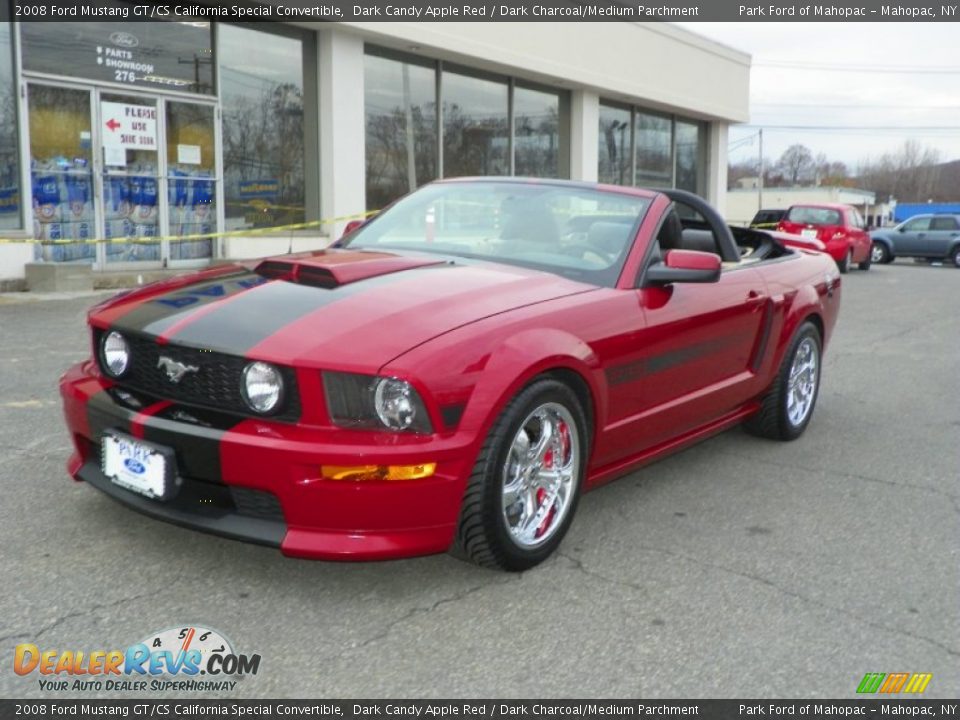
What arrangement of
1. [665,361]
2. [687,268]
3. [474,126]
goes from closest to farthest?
[687,268], [665,361], [474,126]

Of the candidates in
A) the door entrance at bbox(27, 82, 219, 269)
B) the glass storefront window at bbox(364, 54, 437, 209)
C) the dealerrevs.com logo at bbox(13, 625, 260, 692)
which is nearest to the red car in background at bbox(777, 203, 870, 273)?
the glass storefront window at bbox(364, 54, 437, 209)

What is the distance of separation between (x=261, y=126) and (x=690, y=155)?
1515cm

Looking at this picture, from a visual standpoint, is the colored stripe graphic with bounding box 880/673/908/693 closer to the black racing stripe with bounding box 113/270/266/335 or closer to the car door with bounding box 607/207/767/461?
the car door with bounding box 607/207/767/461

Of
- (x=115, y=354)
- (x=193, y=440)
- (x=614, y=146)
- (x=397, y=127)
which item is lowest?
(x=193, y=440)

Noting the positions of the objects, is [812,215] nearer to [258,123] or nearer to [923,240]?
[923,240]

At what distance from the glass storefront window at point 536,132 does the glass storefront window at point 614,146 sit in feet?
4.92

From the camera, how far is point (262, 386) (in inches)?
115

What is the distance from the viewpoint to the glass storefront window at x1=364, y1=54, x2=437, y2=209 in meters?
15.8

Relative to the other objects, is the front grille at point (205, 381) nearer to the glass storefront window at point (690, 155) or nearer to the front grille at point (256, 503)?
the front grille at point (256, 503)

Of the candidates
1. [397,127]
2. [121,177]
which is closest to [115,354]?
[121,177]

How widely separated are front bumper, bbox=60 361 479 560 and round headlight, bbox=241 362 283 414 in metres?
0.06

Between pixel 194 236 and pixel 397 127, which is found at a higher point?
pixel 397 127

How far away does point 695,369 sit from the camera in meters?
4.25

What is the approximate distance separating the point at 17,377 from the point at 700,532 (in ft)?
15.7
